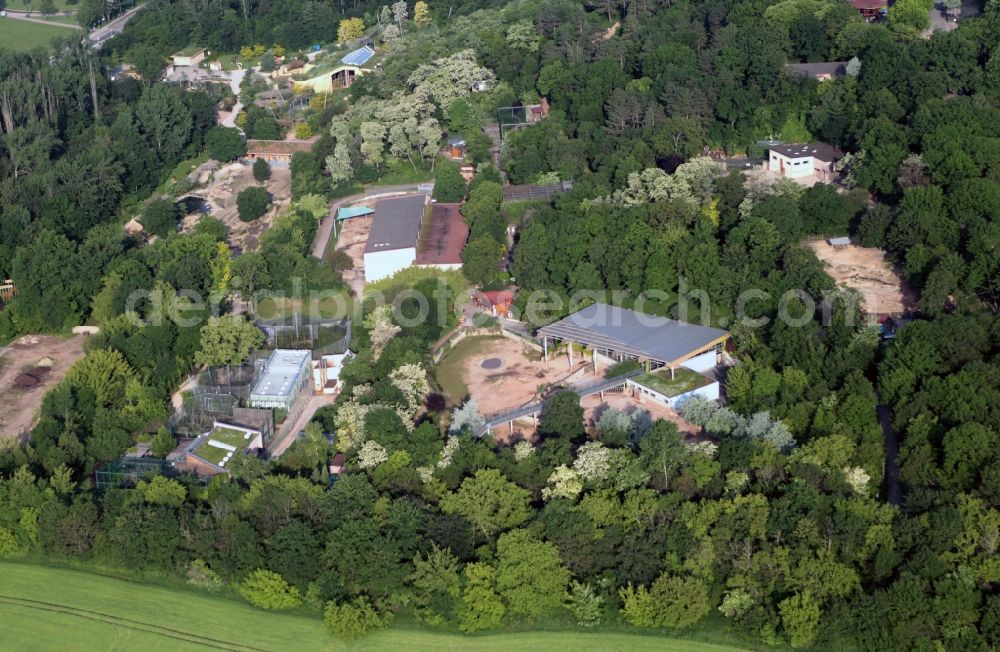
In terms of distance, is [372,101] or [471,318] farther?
[372,101]

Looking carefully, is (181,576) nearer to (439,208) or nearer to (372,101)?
(439,208)

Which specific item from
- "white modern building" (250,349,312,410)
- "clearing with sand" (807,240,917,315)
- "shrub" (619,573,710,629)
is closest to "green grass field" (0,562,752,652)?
"shrub" (619,573,710,629)

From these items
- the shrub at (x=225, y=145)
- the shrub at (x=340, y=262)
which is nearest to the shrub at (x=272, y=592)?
the shrub at (x=340, y=262)

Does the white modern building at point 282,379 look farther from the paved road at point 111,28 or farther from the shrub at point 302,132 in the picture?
the paved road at point 111,28

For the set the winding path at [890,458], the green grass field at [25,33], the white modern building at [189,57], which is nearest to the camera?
the winding path at [890,458]

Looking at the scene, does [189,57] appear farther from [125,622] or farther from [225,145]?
[125,622]

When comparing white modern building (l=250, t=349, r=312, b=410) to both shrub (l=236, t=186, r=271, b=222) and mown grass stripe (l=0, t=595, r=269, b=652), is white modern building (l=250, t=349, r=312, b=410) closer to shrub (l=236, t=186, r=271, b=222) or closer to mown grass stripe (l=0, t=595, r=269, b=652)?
mown grass stripe (l=0, t=595, r=269, b=652)

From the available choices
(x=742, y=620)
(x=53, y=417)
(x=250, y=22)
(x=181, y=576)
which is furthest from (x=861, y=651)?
(x=250, y=22)
